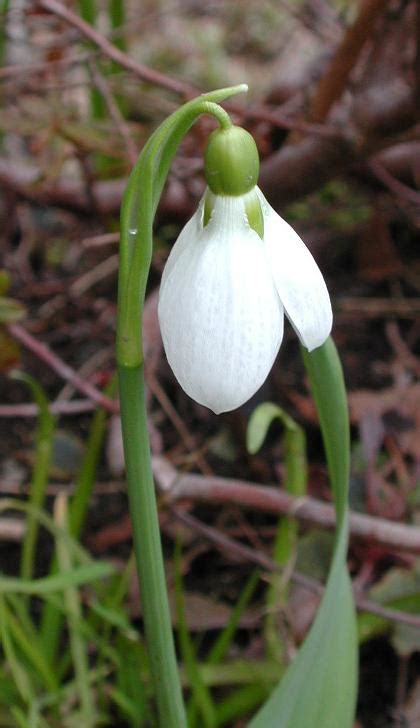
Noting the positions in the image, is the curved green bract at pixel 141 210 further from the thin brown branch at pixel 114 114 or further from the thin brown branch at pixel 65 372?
the thin brown branch at pixel 114 114

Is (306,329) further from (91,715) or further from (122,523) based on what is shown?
(122,523)

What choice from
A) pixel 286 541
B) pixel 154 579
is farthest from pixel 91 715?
pixel 154 579

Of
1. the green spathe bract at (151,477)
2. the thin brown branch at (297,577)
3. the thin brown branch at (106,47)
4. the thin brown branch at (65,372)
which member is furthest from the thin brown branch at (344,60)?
the green spathe bract at (151,477)

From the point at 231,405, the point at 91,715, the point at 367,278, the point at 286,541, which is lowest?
the point at 91,715

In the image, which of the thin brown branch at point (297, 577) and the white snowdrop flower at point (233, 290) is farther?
the thin brown branch at point (297, 577)

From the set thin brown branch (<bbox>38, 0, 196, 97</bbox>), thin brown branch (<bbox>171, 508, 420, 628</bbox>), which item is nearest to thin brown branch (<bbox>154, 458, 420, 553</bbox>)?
thin brown branch (<bbox>171, 508, 420, 628</bbox>)

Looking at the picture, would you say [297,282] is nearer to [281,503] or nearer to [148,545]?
[148,545]

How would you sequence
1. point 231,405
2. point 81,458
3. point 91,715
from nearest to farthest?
point 231,405 → point 91,715 → point 81,458
